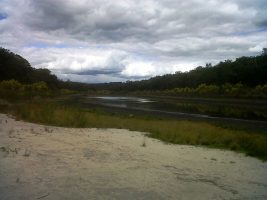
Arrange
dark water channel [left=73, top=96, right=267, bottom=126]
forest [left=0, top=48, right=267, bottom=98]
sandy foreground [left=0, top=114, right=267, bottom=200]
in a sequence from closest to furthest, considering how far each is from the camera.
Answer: sandy foreground [left=0, top=114, right=267, bottom=200] → dark water channel [left=73, top=96, right=267, bottom=126] → forest [left=0, top=48, right=267, bottom=98]

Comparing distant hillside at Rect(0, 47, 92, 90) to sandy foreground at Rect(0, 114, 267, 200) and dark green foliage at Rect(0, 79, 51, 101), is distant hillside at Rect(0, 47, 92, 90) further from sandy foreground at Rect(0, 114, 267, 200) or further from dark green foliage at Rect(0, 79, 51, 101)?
sandy foreground at Rect(0, 114, 267, 200)

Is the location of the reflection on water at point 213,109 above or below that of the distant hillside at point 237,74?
below

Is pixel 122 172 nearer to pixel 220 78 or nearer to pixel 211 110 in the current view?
pixel 211 110

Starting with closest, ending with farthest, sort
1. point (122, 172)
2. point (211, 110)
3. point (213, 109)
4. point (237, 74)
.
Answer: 1. point (122, 172)
2. point (211, 110)
3. point (213, 109)
4. point (237, 74)

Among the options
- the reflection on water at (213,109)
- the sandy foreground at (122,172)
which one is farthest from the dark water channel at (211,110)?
the sandy foreground at (122,172)

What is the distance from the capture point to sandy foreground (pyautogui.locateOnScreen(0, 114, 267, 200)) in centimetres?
860

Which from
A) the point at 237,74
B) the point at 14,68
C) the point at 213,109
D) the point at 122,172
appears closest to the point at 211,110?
the point at 213,109

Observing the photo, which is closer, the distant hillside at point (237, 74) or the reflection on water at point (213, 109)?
the reflection on water at point (213, 109)

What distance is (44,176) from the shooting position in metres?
9.71

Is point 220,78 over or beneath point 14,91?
over

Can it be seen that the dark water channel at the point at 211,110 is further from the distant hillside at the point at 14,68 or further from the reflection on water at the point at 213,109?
the distant hillside at the point at 14,68

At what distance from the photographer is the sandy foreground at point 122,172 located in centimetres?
860

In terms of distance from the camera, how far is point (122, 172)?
1038cm

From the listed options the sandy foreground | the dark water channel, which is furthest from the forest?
the sandy foreground
